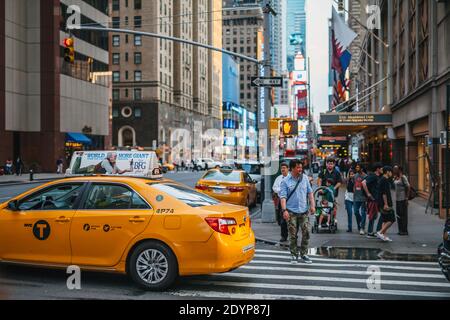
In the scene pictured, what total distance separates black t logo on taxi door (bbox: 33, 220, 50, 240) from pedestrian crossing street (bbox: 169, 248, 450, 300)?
205 cm

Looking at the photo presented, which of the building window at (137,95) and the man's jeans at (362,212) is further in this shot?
the building window at (137,95)

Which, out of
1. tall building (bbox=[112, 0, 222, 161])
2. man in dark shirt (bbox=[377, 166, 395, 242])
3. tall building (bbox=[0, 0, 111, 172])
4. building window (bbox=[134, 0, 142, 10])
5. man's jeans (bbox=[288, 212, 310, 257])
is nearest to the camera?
man's jeans (bbox=[288, 212, 310, 257])

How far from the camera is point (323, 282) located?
27.6 feet

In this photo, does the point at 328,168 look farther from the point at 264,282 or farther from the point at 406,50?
the point at 406,50

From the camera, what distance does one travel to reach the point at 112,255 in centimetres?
773

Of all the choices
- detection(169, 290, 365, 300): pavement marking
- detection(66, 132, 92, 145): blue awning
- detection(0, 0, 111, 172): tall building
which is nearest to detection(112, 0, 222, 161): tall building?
detection(66, 132, 92, 145): blue awning

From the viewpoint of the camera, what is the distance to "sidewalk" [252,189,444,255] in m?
12.0

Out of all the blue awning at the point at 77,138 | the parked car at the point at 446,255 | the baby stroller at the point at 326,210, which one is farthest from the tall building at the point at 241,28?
the parked car at the point at 446,255

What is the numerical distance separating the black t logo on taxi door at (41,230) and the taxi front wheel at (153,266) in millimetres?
1390

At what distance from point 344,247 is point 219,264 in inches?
212

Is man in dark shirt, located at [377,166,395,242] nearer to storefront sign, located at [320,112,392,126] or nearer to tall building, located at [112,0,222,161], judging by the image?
storefront sign, located at [320,112,392,126]

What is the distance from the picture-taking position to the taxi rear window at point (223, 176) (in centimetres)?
1939

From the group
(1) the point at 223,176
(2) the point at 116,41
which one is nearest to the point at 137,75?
(2) the point at 116,41

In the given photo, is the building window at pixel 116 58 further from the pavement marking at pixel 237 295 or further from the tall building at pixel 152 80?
the pavement marking at pixel 237 295
